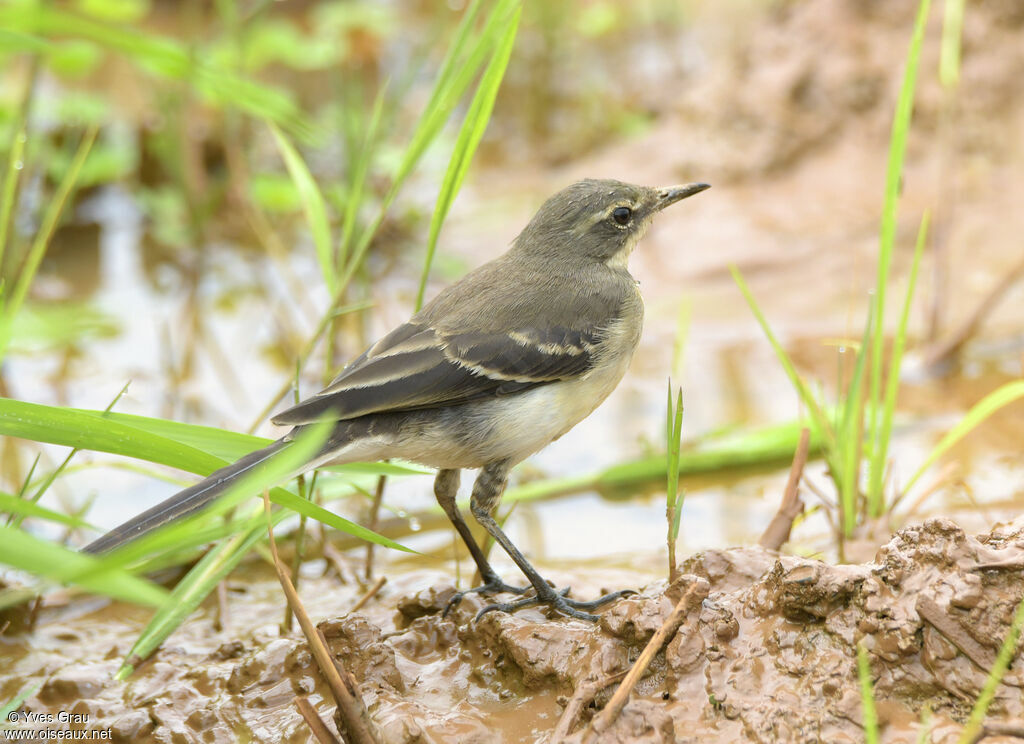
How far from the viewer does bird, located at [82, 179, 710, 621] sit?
3.63 meters

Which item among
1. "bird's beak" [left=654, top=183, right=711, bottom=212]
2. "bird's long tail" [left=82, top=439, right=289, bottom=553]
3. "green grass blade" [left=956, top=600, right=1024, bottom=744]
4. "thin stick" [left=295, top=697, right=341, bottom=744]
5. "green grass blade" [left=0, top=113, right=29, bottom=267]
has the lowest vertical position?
"green grass blade" [left=956, top=600, right=1024, bottom=744]

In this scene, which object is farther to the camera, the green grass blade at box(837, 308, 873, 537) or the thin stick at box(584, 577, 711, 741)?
the green grass blade at box(837, 308, 873, 537)

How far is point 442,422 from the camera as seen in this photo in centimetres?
377

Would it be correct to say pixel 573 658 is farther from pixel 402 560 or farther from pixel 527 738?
pixel 402 560

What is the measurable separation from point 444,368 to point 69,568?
204cm

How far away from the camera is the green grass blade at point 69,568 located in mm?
1733

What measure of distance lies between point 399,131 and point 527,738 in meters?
9.15

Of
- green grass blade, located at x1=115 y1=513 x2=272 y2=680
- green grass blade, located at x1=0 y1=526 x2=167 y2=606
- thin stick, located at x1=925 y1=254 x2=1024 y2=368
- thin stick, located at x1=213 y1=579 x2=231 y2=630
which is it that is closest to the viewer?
green grass blade, located at x1=0 y1=526 x2=167 y2=606

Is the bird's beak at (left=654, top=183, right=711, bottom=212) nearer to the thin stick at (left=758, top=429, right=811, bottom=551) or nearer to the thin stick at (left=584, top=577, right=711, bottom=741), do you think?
the thin stick at (left=758, top=429, right=811, bottom=551)

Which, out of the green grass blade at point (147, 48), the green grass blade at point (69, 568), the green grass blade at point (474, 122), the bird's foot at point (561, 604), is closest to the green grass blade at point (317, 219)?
the green grass blade at point (147, 48)

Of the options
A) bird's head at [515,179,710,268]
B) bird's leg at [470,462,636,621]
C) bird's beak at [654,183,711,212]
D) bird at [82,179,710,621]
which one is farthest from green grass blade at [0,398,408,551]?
bird's beak at [654,183,711,212]

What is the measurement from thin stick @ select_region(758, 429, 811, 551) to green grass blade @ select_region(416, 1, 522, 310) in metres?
1.38

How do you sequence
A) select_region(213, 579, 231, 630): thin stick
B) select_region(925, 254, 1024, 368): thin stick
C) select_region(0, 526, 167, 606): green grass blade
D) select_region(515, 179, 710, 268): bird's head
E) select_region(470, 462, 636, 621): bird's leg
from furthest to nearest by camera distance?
select_region(925, 254, 1024, 368): thin stick < select_region(515, 179, 710, 268): bird's head < select_region(213, 579, 231, 630): thin stick < select_region(470, 462, 636, 621): bird's leg < select_region(0, 526, 167, 606): green grass blade

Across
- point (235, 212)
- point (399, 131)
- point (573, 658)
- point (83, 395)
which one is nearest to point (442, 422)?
point (573, 658)
